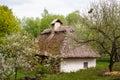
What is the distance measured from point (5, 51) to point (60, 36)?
1271 cm

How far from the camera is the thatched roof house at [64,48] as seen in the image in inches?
1325

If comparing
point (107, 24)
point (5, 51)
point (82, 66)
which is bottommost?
point (82, 66)

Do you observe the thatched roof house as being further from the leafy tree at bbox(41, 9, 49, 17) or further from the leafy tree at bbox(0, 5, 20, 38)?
the leafy tree at bbox(41, 9, 49, 17)

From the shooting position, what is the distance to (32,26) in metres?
84.1


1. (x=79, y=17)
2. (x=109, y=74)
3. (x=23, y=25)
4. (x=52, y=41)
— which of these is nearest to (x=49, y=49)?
(x=52, y=41)

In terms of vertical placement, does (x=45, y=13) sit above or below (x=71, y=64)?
above

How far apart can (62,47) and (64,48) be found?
33cm

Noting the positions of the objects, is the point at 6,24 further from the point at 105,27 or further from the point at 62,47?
the point at 105,27

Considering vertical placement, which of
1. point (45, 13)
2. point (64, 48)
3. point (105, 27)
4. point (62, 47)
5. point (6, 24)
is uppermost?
point (45, 13)

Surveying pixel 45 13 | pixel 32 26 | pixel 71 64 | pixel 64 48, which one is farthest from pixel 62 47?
pixel 45 13

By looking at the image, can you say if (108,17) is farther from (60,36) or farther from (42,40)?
(42,40)

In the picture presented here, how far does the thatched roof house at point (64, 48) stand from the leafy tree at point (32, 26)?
38.9 m

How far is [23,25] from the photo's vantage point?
92.3 m

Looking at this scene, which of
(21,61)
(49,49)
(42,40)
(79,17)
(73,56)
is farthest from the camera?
(42,40)
